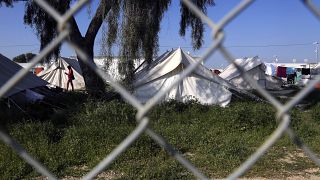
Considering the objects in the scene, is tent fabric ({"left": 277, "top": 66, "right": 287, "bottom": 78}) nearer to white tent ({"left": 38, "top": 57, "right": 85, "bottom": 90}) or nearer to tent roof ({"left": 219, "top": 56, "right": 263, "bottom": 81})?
tent roof ({"left": 219, "top": 56, "right": 263, "bottom": 81})

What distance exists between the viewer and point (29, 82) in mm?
13969

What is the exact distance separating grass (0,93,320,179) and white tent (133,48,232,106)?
2.48m

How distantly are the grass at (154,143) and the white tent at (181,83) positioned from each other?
2.48m

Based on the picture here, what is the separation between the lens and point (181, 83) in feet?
50.1

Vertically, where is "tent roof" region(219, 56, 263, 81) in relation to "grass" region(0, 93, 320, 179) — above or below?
above

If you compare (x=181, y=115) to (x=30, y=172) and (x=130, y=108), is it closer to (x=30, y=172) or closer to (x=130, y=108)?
(x=130, y=108)

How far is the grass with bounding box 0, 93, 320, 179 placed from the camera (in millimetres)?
6375

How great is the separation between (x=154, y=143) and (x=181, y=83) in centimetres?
786

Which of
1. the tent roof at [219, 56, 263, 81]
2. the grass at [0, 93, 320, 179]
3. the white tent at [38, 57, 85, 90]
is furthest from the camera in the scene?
the white tent at [38, 57, 85, 90]

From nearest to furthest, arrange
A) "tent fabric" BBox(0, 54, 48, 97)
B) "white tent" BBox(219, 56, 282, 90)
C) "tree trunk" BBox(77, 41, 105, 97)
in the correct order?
"tent fabric" BBox(0, 54, 48, 97) < "tree trunk" BBox(77, 41, 105, 97) < "white tent" BBox(219, 56, 282, 90)

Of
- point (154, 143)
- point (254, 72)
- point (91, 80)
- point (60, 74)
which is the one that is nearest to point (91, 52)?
point (91, 80)

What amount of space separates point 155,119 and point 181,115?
73cm

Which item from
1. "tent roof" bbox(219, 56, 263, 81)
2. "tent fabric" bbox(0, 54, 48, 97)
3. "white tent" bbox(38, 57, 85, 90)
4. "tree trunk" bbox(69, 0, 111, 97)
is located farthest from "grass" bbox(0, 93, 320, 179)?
"white tent" bbox(38, 57, 85, 90)

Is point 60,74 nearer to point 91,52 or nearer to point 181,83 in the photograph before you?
point 91,52
